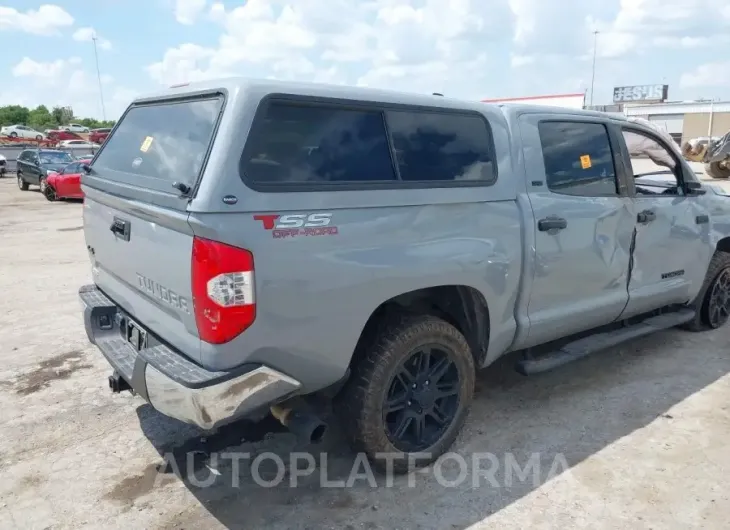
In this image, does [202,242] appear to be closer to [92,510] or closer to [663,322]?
[92,510]

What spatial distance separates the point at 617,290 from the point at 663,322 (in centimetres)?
90

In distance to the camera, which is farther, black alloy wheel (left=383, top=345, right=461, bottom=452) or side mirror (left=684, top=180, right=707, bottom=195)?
side mirror (left=684, top=180, right=707, bottom=195)

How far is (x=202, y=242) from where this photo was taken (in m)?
2.53

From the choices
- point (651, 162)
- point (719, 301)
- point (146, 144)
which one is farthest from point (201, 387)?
point (719, 301)

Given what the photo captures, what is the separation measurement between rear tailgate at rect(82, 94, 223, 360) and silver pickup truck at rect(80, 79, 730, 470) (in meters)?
0.01

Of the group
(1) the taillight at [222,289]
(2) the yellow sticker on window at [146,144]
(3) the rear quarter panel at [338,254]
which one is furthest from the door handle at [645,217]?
(2) the yellow sticker on window at [146,144]

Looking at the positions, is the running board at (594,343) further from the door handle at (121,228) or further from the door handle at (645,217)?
the door handle at (121,228)

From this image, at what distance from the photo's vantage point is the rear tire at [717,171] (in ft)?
66.8

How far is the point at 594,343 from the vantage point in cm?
430

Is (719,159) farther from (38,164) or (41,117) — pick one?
(41,117)

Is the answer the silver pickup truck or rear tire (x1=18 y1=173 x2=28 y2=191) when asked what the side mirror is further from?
rear tire (x1=18 y1=173 x2=28 y2=191)

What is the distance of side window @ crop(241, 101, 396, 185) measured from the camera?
269cm

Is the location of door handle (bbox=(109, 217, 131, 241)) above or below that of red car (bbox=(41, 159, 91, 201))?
above

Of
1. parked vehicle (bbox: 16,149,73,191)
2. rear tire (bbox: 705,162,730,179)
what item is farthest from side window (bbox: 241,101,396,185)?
rear tire (bbox: 705,162,730,179)
